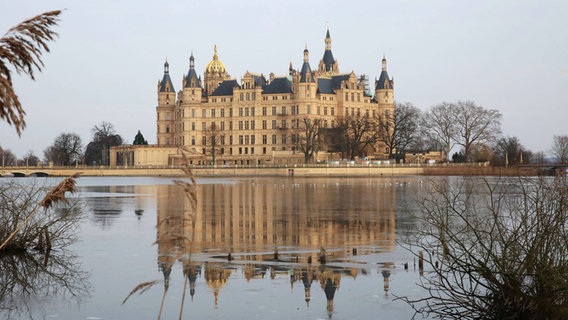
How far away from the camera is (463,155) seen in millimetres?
112688

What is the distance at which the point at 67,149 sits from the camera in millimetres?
136500

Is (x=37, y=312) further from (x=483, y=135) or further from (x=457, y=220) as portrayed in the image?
(x=483, y=135)

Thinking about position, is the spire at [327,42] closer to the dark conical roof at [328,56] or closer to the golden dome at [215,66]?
the dark conical roof at [328,56]

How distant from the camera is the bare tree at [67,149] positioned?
133375mm

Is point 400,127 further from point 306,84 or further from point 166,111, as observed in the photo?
point 166,111

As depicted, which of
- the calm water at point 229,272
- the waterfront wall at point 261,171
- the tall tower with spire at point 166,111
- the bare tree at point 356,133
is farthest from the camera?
the tall tower with spire at point 166,111

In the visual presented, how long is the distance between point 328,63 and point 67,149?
1970 inches

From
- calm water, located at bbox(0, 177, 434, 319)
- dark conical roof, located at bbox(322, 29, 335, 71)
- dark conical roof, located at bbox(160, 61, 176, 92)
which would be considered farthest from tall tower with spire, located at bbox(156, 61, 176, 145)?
calm water, located at bbox(0, 177, 434, 319)

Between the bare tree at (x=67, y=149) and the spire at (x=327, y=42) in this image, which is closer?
the bare tree at (x=67, y=149)

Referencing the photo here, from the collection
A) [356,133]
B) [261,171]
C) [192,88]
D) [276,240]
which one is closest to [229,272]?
Answer: [276,240]

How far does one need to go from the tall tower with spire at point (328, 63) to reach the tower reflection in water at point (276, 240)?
342 feet

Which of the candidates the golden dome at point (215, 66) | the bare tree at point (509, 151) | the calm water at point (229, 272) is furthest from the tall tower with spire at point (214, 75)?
the calm water at point (229, 272)

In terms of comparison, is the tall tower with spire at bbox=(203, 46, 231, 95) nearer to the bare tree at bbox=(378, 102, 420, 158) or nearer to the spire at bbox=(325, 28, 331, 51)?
the spire at bbox=(325, 28, 331, 51)

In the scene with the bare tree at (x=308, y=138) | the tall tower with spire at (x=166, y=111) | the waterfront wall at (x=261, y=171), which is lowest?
the waterfront wall at (x=261, y=171)
